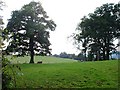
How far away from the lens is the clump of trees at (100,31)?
6200 centimetres

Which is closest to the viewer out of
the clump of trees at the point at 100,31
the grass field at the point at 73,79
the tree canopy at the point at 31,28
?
the grass field at the point at 73,79

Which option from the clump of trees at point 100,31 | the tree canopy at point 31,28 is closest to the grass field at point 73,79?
the tree canopy at point 31,28

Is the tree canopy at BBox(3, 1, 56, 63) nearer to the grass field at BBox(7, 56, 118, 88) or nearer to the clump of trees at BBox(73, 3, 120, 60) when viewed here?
the clump of trees at BBox(73, 3, 120, 60)

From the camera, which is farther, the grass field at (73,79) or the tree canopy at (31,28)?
the tree canopy at (31,28)

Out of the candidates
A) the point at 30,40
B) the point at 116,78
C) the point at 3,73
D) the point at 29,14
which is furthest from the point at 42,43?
the point at 3,73

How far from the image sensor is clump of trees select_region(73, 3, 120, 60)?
62.0 metres

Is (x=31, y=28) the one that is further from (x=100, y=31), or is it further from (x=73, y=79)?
(x=73, y=79)

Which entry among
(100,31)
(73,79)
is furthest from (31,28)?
(73,79)

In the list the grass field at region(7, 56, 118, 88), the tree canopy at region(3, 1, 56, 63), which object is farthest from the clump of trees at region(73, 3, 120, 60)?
the grass field at region(7, 56, 118, 88)

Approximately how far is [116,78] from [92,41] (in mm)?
42509

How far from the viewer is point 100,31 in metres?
61.7

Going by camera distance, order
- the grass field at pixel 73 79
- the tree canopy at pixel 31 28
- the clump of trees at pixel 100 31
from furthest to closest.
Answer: the clump of trees at pixel 100 31
the tree canopy at pixel 31 28
the grass field at pixel 73 79

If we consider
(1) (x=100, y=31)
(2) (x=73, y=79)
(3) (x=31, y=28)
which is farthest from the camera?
(1) (x=100, y=31)

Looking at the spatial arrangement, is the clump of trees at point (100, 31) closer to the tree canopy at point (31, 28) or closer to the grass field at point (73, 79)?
the tree canopy at point (31, 28)
